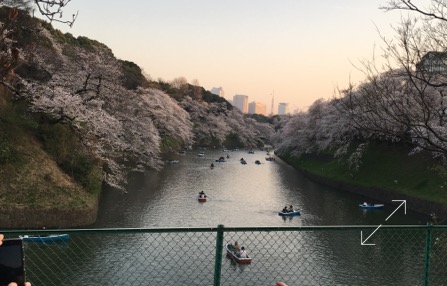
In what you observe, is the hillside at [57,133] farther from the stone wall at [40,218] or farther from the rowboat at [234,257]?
the rowboat at [234,257]

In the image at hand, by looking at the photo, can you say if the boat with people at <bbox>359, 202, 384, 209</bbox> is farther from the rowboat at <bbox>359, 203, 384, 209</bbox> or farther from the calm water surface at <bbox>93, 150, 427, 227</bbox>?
the calm water surface at <bbox>93, 150, 427, 227</bbox>

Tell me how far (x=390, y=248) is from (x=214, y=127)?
7805cm

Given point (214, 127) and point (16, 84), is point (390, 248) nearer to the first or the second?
point (16, 84)

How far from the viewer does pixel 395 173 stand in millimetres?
42969

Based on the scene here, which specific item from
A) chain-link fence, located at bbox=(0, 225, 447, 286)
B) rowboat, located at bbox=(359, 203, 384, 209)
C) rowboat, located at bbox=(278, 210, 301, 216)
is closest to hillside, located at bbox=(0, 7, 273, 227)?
chain-link fence, located at bbox=(0, 225, 447, 286)

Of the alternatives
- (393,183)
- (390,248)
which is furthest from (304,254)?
(393,183)

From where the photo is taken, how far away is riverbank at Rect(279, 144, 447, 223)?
3553 centimetres

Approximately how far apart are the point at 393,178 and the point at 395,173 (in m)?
0.93

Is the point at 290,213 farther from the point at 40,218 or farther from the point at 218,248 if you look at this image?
the point at 218,248

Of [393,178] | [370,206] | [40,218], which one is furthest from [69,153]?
[393,178]

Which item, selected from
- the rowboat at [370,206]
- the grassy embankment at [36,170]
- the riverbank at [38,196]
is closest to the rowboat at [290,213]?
the rowboat at [370,206]

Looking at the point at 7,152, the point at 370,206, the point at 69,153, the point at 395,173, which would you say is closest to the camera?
the point at 7,152

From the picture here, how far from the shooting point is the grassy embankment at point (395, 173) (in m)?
36.8

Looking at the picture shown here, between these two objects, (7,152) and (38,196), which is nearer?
(38,196)
